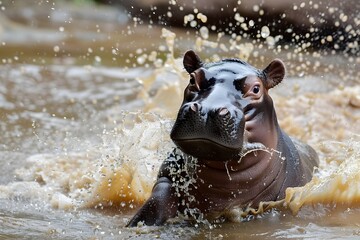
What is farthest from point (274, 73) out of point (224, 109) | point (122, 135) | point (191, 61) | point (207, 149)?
point (122, 135)

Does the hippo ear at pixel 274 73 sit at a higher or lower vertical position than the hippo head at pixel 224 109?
higher

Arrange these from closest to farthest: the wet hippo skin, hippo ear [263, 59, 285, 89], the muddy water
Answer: the wet hippo skin
the muddy water
hippo ear [263, 59, 285, 89]

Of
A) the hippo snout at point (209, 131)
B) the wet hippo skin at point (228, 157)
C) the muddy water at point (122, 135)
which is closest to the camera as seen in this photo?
the hippo snout at point (209, 131)

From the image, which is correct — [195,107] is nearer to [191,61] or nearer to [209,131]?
[209,131]

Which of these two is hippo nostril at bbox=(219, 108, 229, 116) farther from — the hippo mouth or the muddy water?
the muddy water

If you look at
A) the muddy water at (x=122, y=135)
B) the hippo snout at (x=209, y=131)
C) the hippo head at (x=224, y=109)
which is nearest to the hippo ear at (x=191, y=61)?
the hippo head at (x=224, y=109)

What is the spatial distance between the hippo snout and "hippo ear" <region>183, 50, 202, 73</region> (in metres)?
0.68

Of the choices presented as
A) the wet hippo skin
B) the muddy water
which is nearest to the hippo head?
the wet hippo skin

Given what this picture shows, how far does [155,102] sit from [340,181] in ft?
10.6

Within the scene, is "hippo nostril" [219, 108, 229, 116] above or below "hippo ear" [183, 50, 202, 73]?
below

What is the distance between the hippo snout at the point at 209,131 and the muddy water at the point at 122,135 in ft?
1.42

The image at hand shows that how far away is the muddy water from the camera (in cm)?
409

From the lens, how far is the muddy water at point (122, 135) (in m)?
4.09

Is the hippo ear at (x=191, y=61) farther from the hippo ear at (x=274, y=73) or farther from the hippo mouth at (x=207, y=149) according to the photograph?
the hippo mouth at (x=207, y=149)
